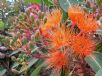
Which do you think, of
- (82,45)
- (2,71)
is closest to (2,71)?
(2,71)

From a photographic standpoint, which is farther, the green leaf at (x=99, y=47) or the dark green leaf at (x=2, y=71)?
the dark green leaf at (x=2, y=71)

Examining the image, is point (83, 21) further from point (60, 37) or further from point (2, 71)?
point (2, 71)

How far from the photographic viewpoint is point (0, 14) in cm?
290

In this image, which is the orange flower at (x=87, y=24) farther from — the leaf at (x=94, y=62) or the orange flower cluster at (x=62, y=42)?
the leaf at (x=94, y=62)

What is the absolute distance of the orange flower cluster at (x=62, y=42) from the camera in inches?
49.8

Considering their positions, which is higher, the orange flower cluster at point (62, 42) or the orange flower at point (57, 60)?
the orange flower cluster at point (62, 42)

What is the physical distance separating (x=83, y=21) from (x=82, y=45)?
0.31 feet

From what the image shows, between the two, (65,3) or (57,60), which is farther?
(65,3)

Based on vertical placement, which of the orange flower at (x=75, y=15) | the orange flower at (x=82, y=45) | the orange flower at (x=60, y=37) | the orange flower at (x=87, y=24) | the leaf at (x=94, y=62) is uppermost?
the orange flower at (x=75, y=15)

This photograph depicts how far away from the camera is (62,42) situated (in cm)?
126

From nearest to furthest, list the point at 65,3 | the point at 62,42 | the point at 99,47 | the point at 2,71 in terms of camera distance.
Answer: the point at 62,42 → the point at 99,47 → the point at 65,3 → the point at 2,71

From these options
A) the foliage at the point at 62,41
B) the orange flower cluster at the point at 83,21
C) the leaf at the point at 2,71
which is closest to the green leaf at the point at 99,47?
the foliage at the point at 62,41

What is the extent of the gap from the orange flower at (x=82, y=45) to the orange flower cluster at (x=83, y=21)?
0.04 metres

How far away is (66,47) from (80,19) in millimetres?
118
